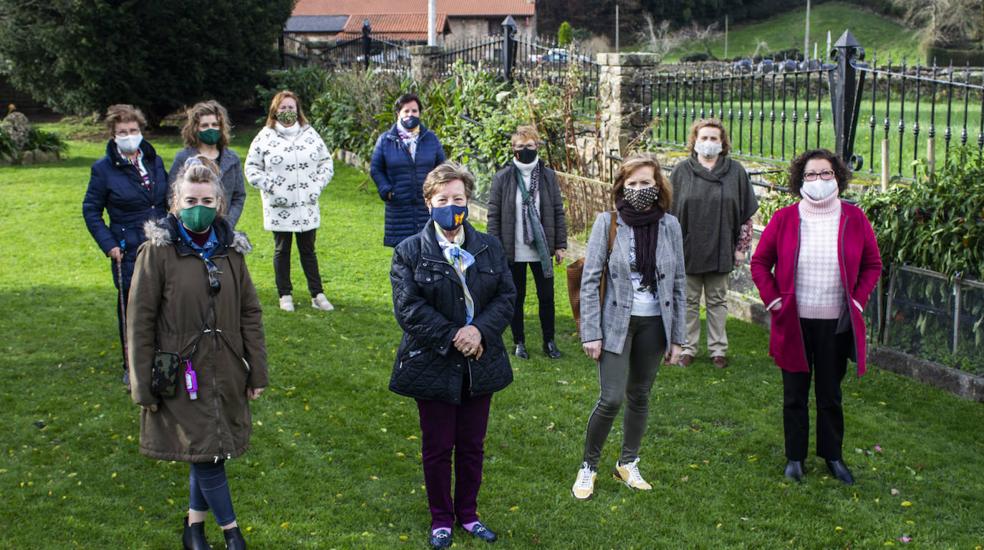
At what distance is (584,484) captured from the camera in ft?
18.2

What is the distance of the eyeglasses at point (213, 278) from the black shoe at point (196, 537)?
3.65 feet

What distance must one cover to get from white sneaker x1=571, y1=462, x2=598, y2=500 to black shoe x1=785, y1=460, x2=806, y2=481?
3.70ft


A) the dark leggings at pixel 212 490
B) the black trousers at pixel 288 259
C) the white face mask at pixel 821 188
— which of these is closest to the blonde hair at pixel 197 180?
the dark leggings at pixel 212 490

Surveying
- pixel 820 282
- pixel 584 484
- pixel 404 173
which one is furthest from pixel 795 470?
pixel 404 173

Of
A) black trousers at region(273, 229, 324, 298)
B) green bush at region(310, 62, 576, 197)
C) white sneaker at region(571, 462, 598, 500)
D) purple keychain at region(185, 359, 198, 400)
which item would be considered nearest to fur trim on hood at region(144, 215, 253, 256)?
purple keychain at region(185, 359, 198, 400)

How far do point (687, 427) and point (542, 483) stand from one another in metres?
1.30

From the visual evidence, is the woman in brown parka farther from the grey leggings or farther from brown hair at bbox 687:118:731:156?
brown hair at bbox 687:118:731:156

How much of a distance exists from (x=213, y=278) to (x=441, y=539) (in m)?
1.60

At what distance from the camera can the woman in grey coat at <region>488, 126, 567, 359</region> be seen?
7.72 meters

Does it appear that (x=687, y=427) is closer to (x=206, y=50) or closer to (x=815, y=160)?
(x=815, y=160)

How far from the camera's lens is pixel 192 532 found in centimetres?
478

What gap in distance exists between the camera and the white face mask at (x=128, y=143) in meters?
6.75

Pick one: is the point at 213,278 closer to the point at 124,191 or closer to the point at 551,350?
the point at 124,191

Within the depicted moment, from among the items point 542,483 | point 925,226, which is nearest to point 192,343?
point 542,483
